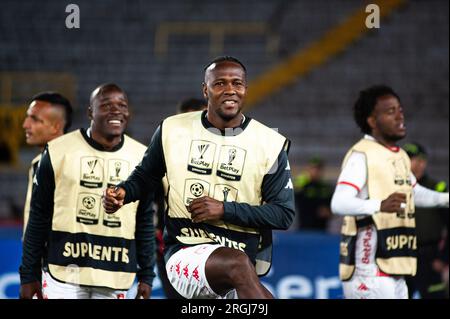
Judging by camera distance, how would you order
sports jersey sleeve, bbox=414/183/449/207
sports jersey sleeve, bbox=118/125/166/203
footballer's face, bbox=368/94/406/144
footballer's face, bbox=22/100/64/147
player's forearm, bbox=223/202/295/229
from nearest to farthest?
player's forearm, bbox=223/202/295/229
sports jersey sleeve, bbox=118/125/166/203
footballer's face, bbox=368/94/406/144
footballer's face, bbox=22/100/64/147
sports jersey sleeve, bbox=414/183/449/207

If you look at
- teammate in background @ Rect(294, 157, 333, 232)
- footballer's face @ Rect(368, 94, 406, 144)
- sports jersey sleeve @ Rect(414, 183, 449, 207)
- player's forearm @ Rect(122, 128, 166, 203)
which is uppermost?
teammate in background @ Rect(294, 157, 333, 232)

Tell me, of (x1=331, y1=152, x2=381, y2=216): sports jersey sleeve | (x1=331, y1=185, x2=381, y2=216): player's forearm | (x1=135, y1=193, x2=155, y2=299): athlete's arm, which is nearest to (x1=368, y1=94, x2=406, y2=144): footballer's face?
(x1=331, y1=152, x2=381, y2=216): sports jersey sleeve

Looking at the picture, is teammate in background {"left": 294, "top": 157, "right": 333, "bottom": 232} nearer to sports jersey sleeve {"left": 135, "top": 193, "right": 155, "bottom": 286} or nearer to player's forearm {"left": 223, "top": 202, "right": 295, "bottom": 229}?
sports jersey sleeve {"left": 135, "top": 193, "right": 155, "bottom": 286}

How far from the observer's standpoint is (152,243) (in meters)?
5.47

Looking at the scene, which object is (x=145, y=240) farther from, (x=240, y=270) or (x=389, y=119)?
(x=240, y=270)

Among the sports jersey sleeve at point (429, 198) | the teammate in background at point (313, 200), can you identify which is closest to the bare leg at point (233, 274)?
the sports jersey sleeve at point (429, 198)

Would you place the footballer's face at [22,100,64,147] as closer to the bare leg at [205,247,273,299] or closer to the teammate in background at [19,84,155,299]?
the teammate in background at [19,84,155,299]

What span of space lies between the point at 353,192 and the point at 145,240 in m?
1.30

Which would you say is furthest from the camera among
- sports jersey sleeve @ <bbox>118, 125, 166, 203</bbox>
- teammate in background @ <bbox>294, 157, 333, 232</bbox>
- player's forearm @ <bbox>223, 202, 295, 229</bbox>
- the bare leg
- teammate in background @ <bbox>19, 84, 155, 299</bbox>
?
teammate in background @ <bbox>294, 157, 333, 232</bbox>

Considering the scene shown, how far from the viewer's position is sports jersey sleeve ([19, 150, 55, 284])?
17.1 ft

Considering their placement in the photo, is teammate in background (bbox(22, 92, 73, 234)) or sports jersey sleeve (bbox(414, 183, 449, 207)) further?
sports jersey sleeve (bbox(414, 183, 449, 207))

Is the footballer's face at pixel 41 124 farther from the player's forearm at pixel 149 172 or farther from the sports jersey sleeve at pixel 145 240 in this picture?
the player's forearm at pixel 149 172

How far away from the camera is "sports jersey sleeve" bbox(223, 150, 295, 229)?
405 cm

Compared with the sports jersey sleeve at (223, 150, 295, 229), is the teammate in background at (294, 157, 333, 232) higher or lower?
higher
